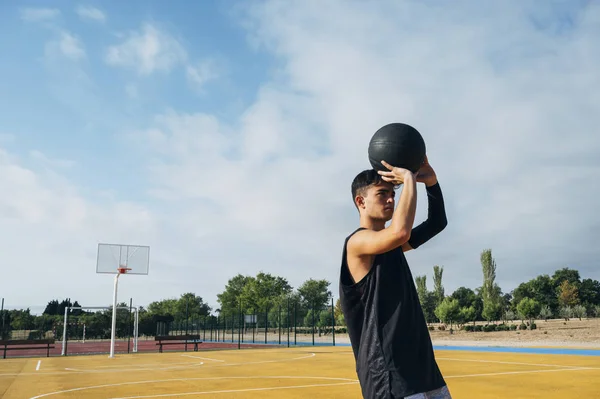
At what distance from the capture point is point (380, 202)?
8.41ft

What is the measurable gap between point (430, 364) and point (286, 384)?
8625 mm

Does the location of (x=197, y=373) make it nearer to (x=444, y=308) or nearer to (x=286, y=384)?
(x=286, y=384)

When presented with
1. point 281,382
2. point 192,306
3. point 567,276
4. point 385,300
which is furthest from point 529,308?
point 192,306

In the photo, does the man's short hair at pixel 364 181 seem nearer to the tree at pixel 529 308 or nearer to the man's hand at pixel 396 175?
the man's hand at pixel 396 175

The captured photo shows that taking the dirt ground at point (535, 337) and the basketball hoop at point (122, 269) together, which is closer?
the basketball hoop at point (122, 269)

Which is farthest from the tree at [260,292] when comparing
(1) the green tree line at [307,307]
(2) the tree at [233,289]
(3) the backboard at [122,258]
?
(3) the backboard at [122,258]

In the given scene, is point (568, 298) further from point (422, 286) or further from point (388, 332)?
point (388, 332)

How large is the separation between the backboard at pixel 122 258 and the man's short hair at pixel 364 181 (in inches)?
898

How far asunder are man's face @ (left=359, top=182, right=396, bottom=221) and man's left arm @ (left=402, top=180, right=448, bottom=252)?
1.43 feet

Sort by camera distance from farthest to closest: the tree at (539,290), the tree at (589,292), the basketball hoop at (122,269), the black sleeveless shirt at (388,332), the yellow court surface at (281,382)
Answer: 1. the tree at (589,292)
2. the tree at (539,290)
3. the basketball hoop at (122,269)
4. the yellow court surface at (281,382)
5. the black sleeveless shirt at (388,332)

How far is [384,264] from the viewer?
2.41 metres

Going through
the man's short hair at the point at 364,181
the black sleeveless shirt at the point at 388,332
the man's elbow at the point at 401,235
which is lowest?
the black sleeveless shirt at the point at 388,332

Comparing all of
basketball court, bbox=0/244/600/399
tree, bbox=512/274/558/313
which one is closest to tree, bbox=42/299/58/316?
basketball court, bbox=0/244/600/399

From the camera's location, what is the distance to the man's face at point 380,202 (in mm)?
2555
